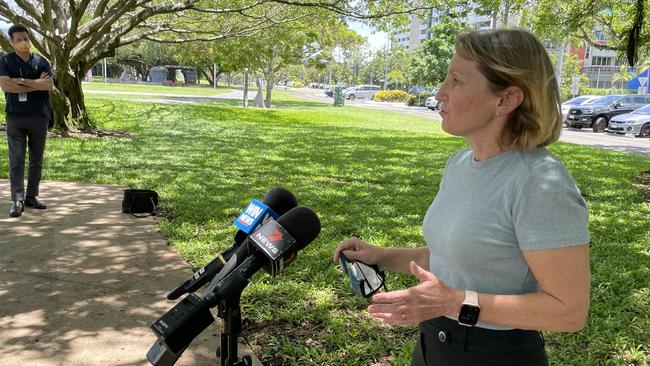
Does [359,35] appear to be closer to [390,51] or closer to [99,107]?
[99,107]

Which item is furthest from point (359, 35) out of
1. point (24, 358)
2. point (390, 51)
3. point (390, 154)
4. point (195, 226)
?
point (390, 51)

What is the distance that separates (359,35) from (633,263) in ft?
127

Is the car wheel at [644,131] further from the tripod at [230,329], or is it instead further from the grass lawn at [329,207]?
the tripod at [230,329]

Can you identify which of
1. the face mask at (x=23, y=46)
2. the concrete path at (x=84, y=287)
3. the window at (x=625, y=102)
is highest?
the face mask at (x=23, y=46)

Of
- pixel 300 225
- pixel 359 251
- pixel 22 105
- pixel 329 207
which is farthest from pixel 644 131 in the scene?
pixel 300 225

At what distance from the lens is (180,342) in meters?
1.48

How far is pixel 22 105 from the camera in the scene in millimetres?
6254

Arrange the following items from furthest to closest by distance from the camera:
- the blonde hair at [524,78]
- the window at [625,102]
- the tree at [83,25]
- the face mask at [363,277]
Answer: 1. the window at [625,102]
2. the tree at [83,25]
3. the face mask at [363,277]
4. the blonde hair at [524,78]

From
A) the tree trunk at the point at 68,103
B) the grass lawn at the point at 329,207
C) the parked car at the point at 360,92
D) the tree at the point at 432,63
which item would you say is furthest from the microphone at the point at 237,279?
the parked car at the point at 360,92

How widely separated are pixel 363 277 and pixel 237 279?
1.71 ft

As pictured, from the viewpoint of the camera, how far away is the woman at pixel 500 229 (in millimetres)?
1412

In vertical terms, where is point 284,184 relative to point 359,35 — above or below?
below

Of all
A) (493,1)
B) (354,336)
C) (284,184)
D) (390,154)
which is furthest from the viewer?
(390,154)

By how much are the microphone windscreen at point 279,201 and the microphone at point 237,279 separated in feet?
0.80
